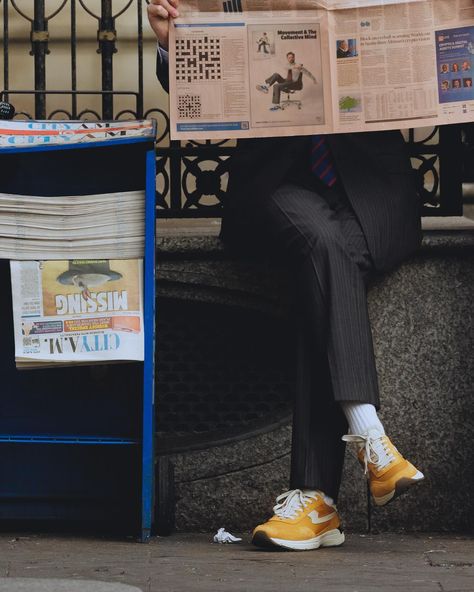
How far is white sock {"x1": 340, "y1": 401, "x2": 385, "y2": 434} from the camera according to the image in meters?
3.52

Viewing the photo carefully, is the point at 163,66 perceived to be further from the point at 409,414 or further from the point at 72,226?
the point at 409,414

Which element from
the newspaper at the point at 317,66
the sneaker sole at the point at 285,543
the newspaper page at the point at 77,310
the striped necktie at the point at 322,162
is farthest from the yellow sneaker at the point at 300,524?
the newspaper at the point at 317,66

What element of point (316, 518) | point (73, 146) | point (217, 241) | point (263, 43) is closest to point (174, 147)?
point (217, 241)

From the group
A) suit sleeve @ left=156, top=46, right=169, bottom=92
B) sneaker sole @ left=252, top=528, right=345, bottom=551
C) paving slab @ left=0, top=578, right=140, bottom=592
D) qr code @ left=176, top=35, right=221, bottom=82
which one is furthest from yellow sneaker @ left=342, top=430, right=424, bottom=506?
suit sleeve @ left=156, top=46, right=169, bottom=92

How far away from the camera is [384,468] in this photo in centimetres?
347

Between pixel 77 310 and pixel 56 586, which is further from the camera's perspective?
pixel 77 310

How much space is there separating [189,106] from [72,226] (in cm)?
52

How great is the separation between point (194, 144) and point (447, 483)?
1.52 meters

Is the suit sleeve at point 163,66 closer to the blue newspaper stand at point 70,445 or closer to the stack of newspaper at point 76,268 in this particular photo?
the stack of newspaper at point 76,268

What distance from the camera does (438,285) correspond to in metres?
4.12

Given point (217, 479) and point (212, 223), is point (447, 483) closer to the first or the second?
point (217, 479)

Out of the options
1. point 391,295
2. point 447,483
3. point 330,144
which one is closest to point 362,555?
point 447,483

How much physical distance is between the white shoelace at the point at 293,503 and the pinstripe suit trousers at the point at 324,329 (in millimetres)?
27

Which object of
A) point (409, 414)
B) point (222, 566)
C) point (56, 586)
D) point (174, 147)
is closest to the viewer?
point (56, 586)
